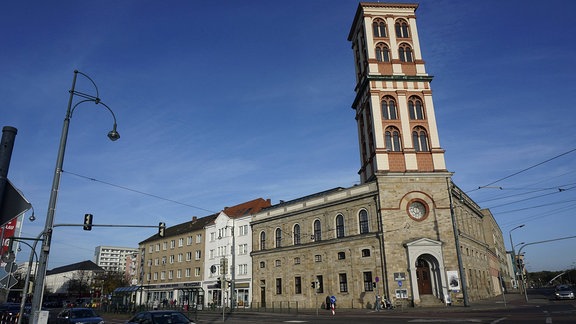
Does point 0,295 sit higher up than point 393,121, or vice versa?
point 393,121

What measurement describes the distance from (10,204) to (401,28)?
48684mm

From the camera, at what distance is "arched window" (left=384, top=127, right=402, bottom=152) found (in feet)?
137

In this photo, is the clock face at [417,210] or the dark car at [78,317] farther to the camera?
the clock face at [417,210]

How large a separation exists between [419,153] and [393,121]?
450cm

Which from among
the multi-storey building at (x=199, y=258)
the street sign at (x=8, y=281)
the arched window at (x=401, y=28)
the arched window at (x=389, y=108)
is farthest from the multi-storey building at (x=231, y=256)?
the street sign at (x=8, y=281)

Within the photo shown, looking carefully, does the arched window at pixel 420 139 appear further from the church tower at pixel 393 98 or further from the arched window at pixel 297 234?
the arched window at pixel 297 234

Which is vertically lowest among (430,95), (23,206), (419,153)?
(23,206)

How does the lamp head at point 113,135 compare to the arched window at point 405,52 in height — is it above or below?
below

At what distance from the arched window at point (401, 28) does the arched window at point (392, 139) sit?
41.0 feet

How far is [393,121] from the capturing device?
42719 mm

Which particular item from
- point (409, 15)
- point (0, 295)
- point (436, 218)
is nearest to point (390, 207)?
point (436, 218)

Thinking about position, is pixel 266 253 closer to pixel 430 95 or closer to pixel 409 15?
pixel 430 95

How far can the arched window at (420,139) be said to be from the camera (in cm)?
4181

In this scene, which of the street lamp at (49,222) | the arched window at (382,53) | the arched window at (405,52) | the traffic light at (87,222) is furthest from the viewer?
the arched window at (405,52)
